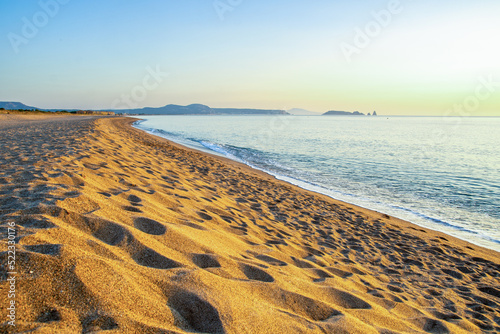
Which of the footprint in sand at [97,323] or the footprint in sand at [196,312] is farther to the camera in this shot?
the footprint in sand at [196,312]

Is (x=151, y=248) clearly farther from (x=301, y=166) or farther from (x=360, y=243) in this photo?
(x=301, y=166)

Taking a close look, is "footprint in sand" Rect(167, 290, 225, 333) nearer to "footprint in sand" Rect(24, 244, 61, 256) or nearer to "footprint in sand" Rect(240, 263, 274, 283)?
"footprint in sand" Rect(240, 263, 274, 283)

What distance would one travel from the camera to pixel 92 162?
19.5 ft

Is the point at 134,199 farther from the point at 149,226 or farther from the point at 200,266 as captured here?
the point at 200,266

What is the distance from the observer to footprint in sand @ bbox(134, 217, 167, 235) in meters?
3.04

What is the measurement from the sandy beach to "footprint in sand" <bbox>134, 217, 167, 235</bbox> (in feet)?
0.07

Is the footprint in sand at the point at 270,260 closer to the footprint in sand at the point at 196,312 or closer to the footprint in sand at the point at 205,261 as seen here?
the footprint in sand at the point at 205,261

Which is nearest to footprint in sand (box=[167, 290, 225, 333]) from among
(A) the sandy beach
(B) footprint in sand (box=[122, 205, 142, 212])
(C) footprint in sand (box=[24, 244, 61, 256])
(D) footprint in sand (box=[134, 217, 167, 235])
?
(A) the sandy beach

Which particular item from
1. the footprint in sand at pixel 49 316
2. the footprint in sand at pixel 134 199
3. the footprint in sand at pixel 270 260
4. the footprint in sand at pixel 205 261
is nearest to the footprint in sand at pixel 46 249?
the footprint in sand at pixel 49 316

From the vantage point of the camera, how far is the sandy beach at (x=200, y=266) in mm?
1765

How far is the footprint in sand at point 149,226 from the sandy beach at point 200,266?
21mm

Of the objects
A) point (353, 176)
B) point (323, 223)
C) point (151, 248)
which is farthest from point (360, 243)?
point (353, 176)

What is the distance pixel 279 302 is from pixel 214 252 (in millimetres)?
894

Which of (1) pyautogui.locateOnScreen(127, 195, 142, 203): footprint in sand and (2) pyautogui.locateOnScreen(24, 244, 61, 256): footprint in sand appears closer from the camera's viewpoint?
(2) pyautogui.locateOnScreen(24, 244, 61, 256): footprint in sand
